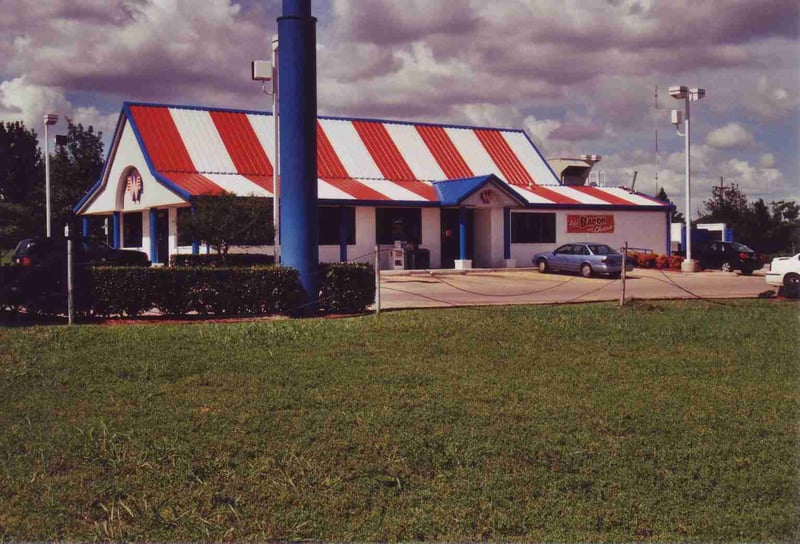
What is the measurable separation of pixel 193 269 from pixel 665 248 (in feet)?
98.2

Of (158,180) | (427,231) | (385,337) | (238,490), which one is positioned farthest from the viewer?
(427,231)

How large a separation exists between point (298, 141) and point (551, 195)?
2396 cm

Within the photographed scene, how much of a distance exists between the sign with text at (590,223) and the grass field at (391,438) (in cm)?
2643

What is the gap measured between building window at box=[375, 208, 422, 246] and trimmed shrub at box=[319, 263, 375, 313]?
1748 cm

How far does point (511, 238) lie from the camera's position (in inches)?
1432

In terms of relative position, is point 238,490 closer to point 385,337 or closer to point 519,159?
point 385,337

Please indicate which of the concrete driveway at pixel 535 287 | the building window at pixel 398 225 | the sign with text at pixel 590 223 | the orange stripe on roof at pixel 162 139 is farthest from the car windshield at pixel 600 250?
the orange stripe on roof at pixel 162 139

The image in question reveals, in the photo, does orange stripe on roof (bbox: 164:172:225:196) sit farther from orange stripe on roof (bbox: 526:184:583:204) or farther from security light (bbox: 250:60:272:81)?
orange stripe on roof (bbox: 526:184:583:204)

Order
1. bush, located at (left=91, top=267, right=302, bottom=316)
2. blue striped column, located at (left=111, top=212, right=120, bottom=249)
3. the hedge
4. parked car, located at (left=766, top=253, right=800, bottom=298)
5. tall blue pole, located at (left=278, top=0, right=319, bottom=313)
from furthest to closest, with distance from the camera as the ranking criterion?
blue striped column, located at (left=111, top=212, right=120, bottom=249) < parked car, located at (left=766, top=253, right=800, bottom=298) < tall blue pole, located at (left=278, top=0, right=319, bottom=313) < bush, located at (left=91, top=267, right=302, bottom=316) < the hedge

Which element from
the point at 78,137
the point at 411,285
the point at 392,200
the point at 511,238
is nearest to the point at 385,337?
the point at 411,285

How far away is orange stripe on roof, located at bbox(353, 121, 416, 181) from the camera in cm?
3700

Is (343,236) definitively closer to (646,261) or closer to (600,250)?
(600,250)

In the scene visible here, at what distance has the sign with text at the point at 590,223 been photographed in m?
37.5

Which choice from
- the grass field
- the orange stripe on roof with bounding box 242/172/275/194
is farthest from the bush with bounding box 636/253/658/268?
the grass field
